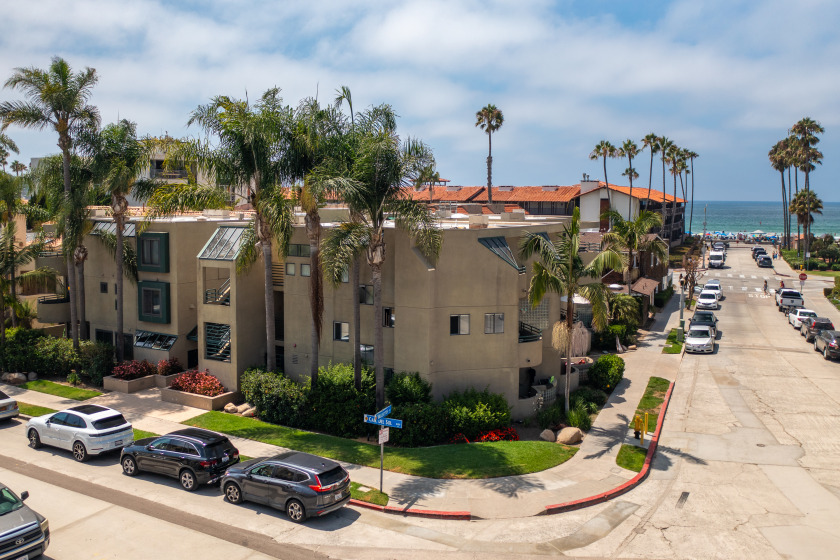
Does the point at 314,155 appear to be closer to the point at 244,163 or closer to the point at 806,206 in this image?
the point at 244,163

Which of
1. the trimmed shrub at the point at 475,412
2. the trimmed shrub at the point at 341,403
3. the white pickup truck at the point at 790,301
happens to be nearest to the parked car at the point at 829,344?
the white pickup truck at the point at 790,301

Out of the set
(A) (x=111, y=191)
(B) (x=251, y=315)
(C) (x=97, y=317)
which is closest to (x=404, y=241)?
(B) (x=251, y=315)

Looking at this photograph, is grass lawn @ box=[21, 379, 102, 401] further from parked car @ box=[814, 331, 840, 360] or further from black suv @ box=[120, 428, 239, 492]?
parked car @ box=[814, 331, 840, 360]

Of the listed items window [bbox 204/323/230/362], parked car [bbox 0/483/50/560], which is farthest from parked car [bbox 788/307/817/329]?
parked car [bbox 0/483/50/560]

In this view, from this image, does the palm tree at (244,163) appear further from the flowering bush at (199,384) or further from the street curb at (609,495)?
the street curb at (609,495)

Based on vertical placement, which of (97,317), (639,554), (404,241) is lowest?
(639,554)

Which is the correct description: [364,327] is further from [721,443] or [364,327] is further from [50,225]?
[50,225]

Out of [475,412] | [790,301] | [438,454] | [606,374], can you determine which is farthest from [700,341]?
[438,454]
